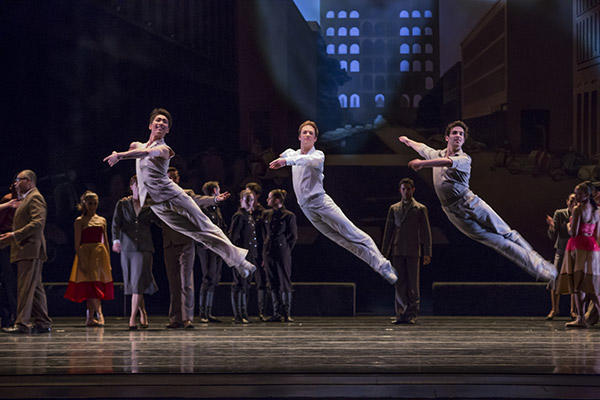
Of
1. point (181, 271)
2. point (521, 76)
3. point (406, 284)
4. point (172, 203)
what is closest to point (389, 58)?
point (521, 76)

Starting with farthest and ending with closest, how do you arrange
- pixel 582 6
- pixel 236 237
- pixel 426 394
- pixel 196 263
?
1. pixel 196 263
2. pixel 582 6
3. pixel 236 237
4. pixel 426 394

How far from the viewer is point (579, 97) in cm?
1084

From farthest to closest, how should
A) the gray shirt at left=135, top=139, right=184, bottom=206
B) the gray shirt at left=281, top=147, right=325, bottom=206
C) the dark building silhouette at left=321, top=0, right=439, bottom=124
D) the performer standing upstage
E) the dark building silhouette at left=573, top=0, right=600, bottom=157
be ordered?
the dark building silhouette at left=321, top=0, right=439, bottom=124 < the dark building silhouette at left=573, top=0, right=600, bottom=157 < the gray shirt at left=135, top=139, right=184, bottom=206 < the gray shirt at left=281, top=147, right=325, bottom=206 < the performer standing upstage

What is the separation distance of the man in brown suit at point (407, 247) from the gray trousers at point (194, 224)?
10.3 feet

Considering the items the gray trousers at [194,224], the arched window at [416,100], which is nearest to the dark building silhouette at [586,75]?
the arched window at [416,100]

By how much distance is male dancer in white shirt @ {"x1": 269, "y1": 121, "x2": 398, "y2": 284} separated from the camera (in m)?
6.09

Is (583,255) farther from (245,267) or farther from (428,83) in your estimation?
(245,267)

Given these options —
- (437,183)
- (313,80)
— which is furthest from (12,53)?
(437,183)

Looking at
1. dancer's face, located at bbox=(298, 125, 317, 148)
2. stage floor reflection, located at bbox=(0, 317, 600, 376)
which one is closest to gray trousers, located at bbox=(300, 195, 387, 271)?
dancer's face, located at bbox=(298, 125, 317, 148)

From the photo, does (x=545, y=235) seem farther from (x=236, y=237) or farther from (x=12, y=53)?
(x=12, y=53)

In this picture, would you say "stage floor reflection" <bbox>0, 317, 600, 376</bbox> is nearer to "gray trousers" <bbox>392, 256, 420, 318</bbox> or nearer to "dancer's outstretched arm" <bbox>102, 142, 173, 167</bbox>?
"gray trousers" <bbox>392, 256, 420, 318</bbox>

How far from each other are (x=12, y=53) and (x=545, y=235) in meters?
7.49

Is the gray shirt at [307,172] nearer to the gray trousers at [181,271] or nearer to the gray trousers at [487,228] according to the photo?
the gray trousers at [487,228]

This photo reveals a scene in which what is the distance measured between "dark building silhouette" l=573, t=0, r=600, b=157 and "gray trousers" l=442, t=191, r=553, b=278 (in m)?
5.29
